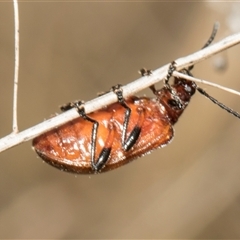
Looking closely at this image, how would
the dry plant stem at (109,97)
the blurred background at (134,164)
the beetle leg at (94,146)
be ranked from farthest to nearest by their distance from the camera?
the blurred background at (134,164) < the beetle leg at (94,146) < the dry plant stem at (109,97)

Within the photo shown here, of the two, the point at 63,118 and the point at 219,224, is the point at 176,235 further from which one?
the point at 63,118

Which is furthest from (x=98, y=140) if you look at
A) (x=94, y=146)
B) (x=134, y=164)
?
(x=134, y=164)

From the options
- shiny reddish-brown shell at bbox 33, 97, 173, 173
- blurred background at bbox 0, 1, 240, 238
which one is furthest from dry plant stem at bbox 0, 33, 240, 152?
blurred background at bbox 0, 1, 240, 238

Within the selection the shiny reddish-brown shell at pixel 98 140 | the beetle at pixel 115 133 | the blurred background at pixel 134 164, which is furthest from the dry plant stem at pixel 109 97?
the blurred background at pixel 134 164

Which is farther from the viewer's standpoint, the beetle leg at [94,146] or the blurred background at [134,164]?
the blurred background at [134,164]

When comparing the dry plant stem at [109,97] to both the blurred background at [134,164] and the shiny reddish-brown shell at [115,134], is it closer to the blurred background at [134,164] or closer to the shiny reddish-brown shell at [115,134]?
the shiny reddish-brown shell at [115,134]

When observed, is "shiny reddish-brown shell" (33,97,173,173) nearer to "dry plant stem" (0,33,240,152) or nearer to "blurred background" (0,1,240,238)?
"dry plant stem" (0,33,240,152)
